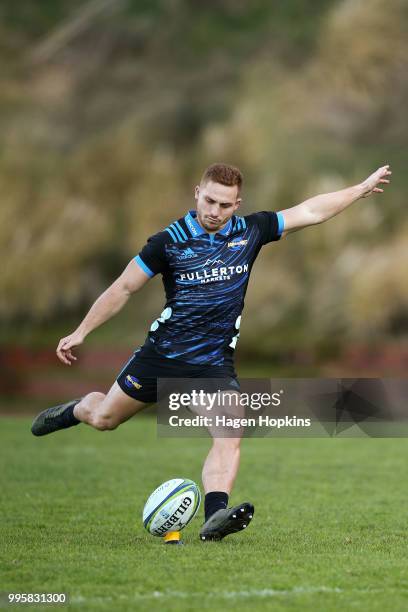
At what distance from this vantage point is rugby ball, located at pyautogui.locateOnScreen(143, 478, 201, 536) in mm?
7262

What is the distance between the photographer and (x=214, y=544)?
718cm

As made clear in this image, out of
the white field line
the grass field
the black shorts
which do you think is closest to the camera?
the white field line

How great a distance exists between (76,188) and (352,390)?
26962mm

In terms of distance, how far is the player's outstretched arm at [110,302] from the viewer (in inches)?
296

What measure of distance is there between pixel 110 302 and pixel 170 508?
1.51m

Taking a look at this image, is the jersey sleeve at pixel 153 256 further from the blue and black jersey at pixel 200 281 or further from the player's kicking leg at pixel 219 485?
the player's kicking leg at pixel 219 485

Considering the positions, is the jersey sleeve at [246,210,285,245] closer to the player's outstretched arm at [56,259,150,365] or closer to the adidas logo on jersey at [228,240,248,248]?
the adidas logo on jersey at [228,240,248,248]

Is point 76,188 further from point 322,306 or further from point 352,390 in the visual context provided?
point 352,390

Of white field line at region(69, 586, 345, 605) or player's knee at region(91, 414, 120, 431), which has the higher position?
player's knee at region(91, 414, 120, 431)

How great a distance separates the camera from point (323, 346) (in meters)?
30.3

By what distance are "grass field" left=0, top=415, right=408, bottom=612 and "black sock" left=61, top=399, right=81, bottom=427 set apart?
0.78 metres

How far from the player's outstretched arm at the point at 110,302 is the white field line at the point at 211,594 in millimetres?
2390

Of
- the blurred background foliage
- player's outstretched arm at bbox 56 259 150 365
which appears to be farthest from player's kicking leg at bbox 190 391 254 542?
the blurred background foliage

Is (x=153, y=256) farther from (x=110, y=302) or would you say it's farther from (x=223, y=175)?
(x=223, y=175)
